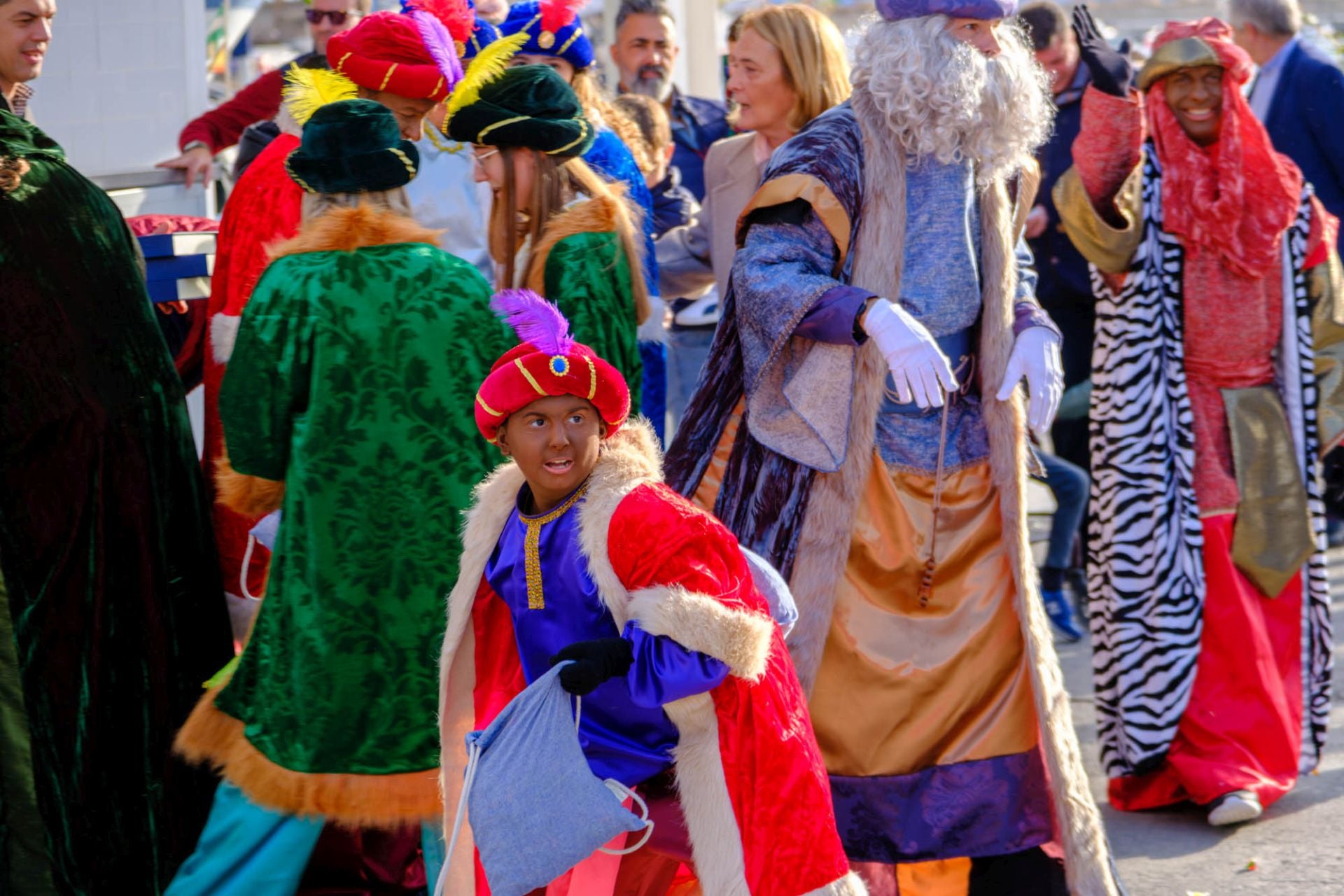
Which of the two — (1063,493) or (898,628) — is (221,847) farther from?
(1063,493)

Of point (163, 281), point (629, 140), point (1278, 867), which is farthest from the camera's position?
point (629, 140)

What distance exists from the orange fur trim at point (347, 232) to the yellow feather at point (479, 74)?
53 centimetres

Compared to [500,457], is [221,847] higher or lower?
lower

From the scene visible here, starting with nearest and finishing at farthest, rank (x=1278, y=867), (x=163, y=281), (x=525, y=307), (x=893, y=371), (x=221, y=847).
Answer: (x=525, y=307), (x=893, y=371), (x=221, y=847), (x=1278, y=867), (x=163, y=281)

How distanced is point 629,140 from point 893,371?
234 cm

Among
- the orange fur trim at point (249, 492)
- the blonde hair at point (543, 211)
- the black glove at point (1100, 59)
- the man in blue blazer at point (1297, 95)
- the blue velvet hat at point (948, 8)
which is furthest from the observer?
the man in blue blazer at point (1297, 95)

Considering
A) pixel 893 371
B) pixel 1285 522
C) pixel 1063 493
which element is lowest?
pixel 1063 493

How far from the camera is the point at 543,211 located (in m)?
3.95

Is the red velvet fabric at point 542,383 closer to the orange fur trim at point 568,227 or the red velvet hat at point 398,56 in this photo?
the orange fur trim at point 568,227

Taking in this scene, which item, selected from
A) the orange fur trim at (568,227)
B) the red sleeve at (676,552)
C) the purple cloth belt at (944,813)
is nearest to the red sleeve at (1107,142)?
the orange fur trim at (568,227)

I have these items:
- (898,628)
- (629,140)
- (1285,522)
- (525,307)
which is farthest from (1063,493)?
(525,307)

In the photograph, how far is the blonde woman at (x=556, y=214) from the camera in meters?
3.83

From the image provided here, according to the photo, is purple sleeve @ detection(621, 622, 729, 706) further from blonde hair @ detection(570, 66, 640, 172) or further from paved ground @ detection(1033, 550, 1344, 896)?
blonde hair @ detection(570, 66, 640, 172)

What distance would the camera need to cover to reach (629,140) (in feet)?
17.7
